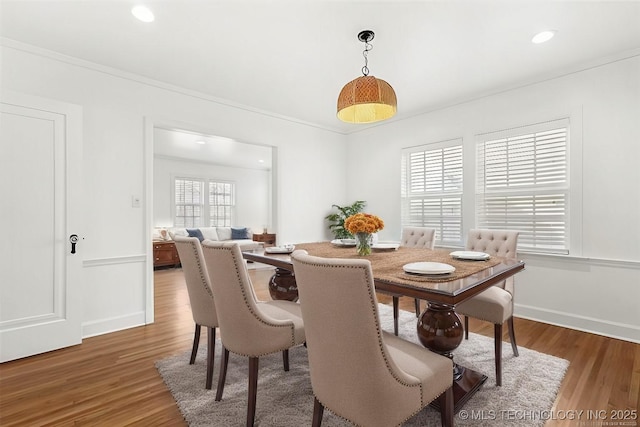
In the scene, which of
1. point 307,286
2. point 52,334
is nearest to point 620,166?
point 307,286

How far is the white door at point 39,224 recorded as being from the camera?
2.46 meters

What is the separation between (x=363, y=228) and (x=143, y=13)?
86.3 inches

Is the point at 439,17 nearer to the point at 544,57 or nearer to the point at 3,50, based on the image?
the point at 544,57

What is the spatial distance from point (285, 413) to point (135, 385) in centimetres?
108

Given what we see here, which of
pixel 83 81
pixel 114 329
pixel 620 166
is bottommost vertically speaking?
pixel 114 329

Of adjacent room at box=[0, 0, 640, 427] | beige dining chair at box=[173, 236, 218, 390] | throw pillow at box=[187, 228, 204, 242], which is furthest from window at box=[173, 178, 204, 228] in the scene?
beige dining chair at box=[173, 236, 218, 390]

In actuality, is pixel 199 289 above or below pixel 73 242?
below

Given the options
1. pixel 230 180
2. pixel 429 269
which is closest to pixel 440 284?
pixel 429 269

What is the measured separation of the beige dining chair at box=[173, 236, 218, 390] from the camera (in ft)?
6.43

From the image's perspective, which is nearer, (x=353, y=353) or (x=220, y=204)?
(x=353, y=353)

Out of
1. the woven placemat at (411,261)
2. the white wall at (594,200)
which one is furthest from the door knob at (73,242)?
the white wall at (594,200)

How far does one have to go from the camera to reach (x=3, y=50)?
2.54m

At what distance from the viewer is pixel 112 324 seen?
305 centimetres

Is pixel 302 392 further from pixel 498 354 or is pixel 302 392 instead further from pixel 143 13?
pixel 143 13
